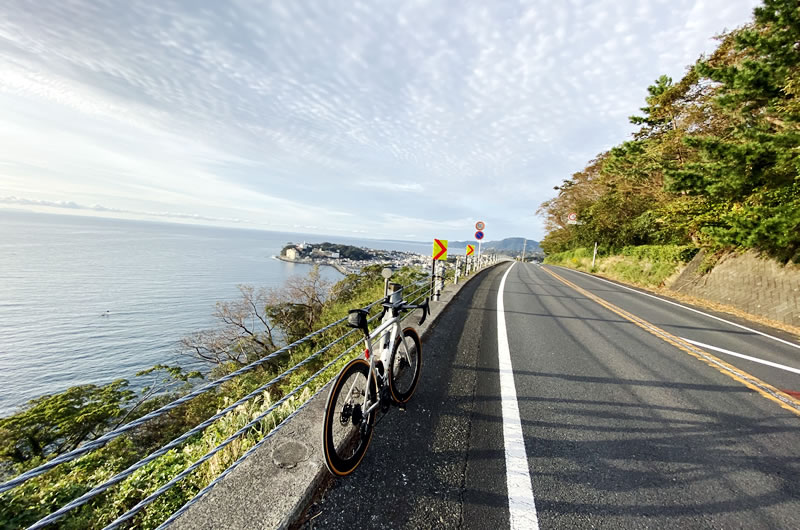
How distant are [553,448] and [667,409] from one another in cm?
183

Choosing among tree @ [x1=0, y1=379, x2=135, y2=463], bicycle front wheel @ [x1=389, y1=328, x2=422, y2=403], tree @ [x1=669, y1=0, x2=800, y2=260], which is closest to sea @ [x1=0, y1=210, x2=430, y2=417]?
tree @ [x1=0, y1=379, x2=135, y2=463]

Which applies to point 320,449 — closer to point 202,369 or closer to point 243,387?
point 243,387

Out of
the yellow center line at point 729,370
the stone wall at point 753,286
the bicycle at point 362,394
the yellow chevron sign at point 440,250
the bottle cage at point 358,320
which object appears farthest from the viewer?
the stone wall at point 753,286

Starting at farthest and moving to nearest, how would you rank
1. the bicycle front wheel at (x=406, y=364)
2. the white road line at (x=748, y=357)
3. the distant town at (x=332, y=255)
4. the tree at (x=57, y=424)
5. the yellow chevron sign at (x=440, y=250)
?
the distant town at (x=332, y=255)
the tree at (x=57, y=424)
the yellow chevron sign at (x=440, y=250)
the white road line at (x=748, y=357)
the bicycle front wheel at (x=406, y=364)

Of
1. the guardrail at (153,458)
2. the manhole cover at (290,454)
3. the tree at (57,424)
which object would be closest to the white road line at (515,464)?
the manhole cover at (290,454)

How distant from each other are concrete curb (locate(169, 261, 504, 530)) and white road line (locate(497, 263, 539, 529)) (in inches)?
53.6

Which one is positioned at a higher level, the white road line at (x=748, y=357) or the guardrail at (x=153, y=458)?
the guardrail at (x=153, y=458)

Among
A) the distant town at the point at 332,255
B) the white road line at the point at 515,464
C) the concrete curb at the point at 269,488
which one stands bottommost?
the distant town at the point at 332,255

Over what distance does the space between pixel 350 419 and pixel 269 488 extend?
0.70m

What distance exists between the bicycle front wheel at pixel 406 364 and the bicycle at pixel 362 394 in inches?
0.4

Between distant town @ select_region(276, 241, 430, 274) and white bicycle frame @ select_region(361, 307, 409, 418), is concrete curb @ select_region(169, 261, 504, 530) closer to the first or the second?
white bicycle frame @ select_region(361, 307, 409, 418)

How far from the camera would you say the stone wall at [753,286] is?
8445 mm

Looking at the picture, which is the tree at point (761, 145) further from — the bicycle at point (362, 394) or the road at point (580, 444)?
the bicycle at point (362, 394)

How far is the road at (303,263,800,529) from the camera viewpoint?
6.73ft
